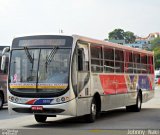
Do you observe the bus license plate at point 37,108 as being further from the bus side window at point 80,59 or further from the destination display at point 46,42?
the destination display at point 46,42

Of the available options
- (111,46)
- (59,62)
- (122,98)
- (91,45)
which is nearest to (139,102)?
(122,98)

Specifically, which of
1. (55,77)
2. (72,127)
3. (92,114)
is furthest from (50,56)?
(92,114)

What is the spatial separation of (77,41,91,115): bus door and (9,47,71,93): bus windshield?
59 cm

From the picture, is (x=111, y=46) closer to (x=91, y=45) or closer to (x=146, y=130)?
(x=91, y=45)

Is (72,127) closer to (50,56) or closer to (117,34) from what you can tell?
(50,56)

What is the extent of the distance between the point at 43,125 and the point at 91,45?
316 cm

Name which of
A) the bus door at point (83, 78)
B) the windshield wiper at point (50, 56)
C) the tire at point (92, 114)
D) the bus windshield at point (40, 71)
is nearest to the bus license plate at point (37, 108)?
the bus windshield at point (40, 71)

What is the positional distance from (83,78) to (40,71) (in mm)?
1496

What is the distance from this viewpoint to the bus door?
16.1 m

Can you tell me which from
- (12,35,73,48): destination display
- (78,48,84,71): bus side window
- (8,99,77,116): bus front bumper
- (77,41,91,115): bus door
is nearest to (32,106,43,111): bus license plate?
(8,99,77,116): bus front bumper

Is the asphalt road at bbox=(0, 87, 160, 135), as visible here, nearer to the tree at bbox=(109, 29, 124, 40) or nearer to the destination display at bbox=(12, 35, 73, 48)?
the destination display at bbox=(12, 35, 73, 48)

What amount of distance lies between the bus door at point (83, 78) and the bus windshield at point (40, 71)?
1.94 feet

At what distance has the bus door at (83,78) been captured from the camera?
1611 cm

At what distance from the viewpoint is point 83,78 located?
1656cm
